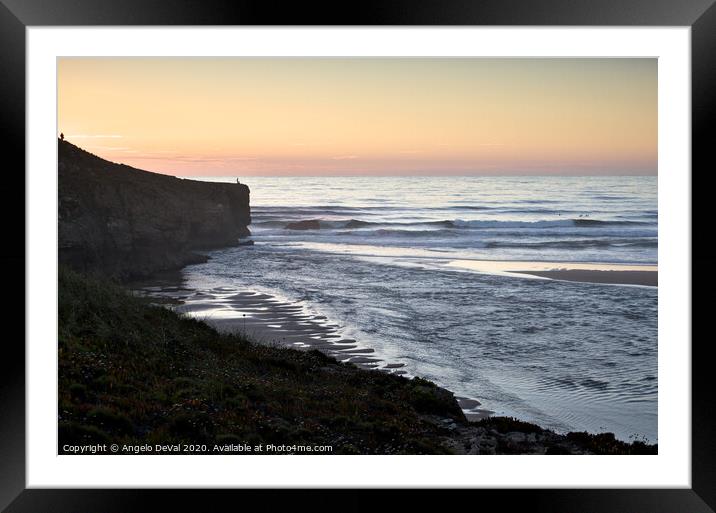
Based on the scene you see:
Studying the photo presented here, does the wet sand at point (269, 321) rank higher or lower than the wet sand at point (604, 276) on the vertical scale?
lower

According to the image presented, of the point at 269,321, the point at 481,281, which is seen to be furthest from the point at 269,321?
the point at 481,281

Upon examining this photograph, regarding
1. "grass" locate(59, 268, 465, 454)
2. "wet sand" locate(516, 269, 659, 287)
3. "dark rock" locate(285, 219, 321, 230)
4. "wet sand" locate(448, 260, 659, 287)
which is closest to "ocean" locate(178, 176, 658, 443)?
"dark rock" locate(285, 219, 321, 230)

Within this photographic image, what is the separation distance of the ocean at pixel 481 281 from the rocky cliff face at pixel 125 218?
4.03 feet

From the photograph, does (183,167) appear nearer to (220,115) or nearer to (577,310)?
(220,115)

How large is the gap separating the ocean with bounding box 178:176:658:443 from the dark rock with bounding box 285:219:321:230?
0.16 m

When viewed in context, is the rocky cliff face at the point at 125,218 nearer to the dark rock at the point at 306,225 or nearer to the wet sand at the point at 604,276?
the dark rock at the point at 306,225

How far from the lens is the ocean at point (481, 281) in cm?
819

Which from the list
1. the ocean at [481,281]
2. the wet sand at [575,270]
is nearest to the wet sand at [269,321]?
the ocean at [481,281]

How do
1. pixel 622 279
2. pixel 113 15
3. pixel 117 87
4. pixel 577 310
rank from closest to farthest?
pixel 113 15, pixel 577 310, pixel 622 279, pixel 117 87

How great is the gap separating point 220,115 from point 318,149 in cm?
460

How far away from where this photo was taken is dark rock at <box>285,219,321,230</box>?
23.4m

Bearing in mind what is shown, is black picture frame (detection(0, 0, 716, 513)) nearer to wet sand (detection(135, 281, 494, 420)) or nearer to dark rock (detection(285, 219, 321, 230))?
wet sand (detection(135, 281, 494, 420))

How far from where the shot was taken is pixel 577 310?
12305 millimetres
